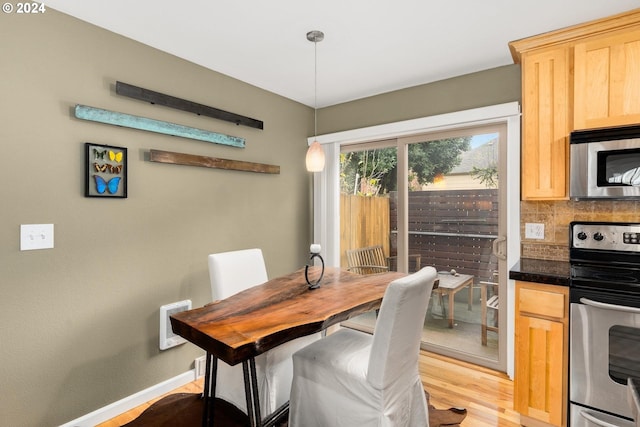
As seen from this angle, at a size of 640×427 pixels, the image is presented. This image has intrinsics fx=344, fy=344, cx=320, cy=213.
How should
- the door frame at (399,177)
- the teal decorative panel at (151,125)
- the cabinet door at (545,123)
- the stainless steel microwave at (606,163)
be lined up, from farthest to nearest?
the door frame at (399,177) < the cabinet door at (545,123) < the teal decorative panel at (151,125) < the stainless steel microwave at (606,163)

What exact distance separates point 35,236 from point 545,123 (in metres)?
3.22

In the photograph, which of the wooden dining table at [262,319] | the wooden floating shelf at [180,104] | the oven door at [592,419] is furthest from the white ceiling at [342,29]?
the oven door at [592,419]

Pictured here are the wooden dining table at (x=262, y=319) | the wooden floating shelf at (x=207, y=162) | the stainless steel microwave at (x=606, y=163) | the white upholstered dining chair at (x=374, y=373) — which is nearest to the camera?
the wooden dining table at (x=262, y=319)

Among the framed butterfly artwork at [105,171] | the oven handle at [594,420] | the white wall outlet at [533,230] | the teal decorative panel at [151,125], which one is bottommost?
the oven handle at [594,420]

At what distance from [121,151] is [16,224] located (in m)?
0.71

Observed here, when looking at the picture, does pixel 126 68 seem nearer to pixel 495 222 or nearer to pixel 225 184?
pixel 225 184

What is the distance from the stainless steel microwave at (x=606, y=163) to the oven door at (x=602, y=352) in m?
0.65

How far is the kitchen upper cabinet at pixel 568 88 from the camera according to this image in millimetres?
2037

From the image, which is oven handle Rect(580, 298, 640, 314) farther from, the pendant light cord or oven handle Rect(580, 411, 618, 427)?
the pendant light cord

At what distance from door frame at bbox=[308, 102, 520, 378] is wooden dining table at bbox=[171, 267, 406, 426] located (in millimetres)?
1258

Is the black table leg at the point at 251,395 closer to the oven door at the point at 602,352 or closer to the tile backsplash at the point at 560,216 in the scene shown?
the oven door at the point at 602,352

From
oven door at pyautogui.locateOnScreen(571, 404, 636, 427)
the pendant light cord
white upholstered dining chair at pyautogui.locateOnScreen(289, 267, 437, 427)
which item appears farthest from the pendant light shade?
oven door at pyautogui.locateOnScreen(571, 404, 636, 427)

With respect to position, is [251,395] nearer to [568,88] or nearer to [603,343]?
[603,343]

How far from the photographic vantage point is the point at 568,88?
7.29 feet
